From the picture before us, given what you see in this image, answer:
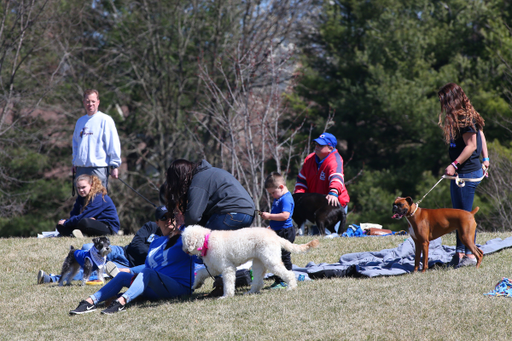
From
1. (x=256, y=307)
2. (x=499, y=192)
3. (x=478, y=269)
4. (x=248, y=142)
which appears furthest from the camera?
(x=499, y=192)

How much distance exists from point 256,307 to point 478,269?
2.46m

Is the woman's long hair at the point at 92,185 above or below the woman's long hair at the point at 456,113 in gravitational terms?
below

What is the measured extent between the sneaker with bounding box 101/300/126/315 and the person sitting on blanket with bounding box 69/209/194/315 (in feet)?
0.19

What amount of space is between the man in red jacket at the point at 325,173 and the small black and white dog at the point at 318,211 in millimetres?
153

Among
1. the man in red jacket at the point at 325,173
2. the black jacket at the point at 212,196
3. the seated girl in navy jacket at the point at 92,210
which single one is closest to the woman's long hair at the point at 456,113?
the black jacket at the point at 212,196

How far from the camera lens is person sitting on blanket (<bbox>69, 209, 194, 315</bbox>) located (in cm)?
495

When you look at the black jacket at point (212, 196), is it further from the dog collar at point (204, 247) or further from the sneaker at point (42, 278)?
the sneaker at point (42, 278)

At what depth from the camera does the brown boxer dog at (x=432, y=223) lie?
5578mm

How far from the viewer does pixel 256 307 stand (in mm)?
4664

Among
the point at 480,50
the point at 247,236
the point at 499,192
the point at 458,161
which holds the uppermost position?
the point at 480,50

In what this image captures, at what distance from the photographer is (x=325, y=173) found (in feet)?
28.5

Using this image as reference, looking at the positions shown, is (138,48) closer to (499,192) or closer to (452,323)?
(499,192)

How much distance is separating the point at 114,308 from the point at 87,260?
1.37m

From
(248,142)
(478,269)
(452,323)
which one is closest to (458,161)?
(478,269)
